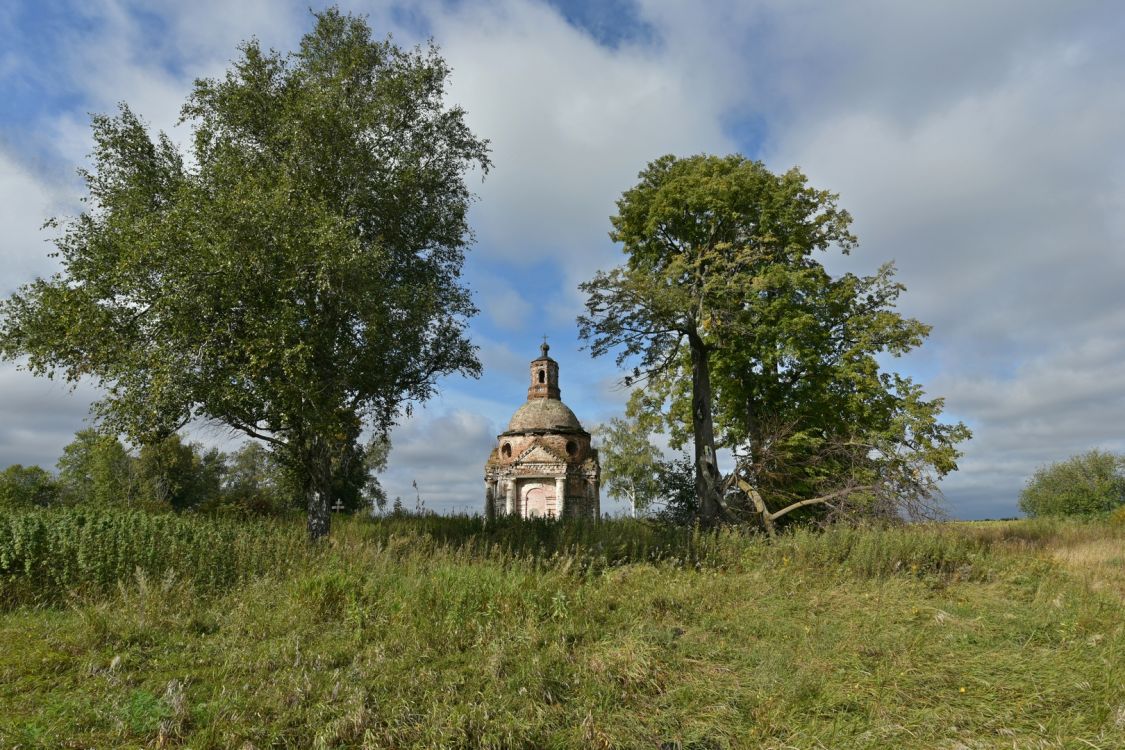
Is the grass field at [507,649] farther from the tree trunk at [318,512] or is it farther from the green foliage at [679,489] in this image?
the green foliage at [679,489]

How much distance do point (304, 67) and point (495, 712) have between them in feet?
51.5

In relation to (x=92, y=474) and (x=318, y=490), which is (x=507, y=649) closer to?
(x=318, y=490)

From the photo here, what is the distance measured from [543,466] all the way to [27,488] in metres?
35.1

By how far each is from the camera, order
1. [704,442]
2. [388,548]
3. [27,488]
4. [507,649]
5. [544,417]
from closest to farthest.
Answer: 1. [507,649]
2. [388,548]
3. [704,442]
4. [544,417]
5. [27,488]

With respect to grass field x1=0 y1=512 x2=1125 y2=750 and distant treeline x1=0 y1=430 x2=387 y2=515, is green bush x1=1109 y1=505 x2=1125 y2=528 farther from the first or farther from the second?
distant treeline x1=0 y1=430 x2=387 y2=515

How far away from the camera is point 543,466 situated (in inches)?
1336

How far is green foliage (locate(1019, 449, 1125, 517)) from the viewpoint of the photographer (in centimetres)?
4141

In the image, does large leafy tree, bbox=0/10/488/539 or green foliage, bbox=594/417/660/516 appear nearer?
large leafy tree, bbox=0/10/488/539

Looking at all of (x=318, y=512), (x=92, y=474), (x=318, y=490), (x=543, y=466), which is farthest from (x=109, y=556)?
(x=92, y=474)

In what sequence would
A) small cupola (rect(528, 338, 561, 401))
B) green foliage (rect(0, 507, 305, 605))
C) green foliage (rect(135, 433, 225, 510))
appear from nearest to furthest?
green foliage (rect(0, 507, 305, 605)), small cupola (rect(528, 338, 561, 401)), green foliage (rect(135, 433, 225, 510))

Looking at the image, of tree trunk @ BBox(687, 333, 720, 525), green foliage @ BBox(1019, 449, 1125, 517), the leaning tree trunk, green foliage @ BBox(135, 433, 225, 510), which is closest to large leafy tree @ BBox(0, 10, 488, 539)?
the leaning tree trunk

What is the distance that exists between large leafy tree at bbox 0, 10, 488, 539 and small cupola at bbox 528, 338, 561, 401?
2272 cm

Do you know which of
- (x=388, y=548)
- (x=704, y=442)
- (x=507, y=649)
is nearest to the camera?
(x=507, y=649)

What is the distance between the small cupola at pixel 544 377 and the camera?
38375 mm
